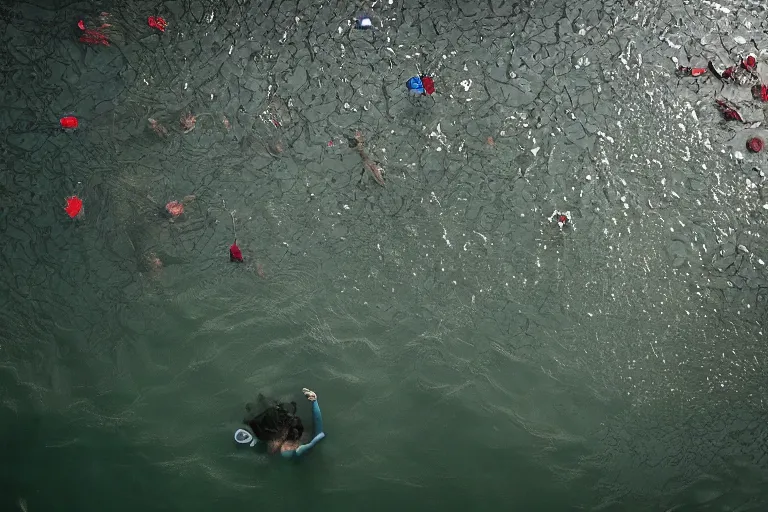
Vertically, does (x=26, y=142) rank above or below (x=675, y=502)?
above

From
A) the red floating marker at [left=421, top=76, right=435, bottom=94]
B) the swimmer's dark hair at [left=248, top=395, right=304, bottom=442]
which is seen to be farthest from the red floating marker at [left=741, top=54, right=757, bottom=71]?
the swimmer's dark hair at [left=248, top=395, right=304, bottom=442]

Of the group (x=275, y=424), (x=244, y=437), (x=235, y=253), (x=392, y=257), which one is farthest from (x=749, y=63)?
(x=244, y=437)

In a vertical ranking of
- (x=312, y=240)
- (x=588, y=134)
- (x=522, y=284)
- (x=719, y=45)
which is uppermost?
(x=719, y=45)

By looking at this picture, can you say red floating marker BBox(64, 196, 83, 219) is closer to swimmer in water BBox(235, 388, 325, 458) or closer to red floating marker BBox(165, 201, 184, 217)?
red floating marker BBox(165, 201, 184, 217)

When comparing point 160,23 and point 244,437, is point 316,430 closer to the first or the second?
point 244,437

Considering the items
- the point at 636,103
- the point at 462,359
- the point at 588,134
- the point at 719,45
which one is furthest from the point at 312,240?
the point at 719,45

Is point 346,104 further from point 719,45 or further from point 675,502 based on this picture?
point 675,502
